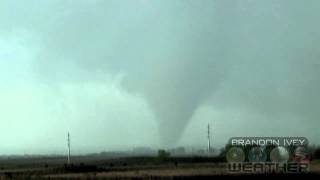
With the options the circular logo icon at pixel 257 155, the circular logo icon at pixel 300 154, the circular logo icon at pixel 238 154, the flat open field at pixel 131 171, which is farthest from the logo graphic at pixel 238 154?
the circular logo icon at pixel 300 154

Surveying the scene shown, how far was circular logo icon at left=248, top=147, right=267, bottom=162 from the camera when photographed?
285ft

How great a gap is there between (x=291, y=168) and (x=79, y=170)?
133 feet

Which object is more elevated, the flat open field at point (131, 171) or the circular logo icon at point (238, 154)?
the circular logo icon at point (238, 154)

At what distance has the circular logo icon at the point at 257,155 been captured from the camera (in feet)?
285

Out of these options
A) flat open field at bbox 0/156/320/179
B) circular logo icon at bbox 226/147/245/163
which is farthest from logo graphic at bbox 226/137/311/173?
flat open field at bbox 0/156/320/179

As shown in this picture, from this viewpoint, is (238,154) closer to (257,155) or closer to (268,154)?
(257,155)

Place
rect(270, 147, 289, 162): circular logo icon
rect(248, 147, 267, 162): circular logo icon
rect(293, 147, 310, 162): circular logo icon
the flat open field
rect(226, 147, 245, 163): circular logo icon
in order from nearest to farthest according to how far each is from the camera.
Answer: the flat open field < rect(293, 147, 310, 162): circular logo icon < rect(270, 147, 289, 162): circular logo icon < rect(248, 147, 267, 162): circular logo icon < rect(226, 147, 245, 163): circular logo icon

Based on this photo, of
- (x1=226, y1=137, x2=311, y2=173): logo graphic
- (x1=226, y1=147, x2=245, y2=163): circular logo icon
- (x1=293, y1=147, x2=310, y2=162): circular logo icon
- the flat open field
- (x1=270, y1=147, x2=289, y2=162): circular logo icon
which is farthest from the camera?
(x1=226, y1=147, x2=245, y2=163): circular logo icon

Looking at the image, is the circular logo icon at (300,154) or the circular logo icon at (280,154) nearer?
the circular logo icon at (300,154)

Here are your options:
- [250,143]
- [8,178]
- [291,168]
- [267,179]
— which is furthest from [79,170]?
[267,179]

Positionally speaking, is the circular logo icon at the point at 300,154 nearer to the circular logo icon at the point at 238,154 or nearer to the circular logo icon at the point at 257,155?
the circular logo icon at the point at 257,155

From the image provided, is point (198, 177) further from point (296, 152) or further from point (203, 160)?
point (203, 160)

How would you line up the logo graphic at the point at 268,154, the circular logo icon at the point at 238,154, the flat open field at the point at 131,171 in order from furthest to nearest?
the circular logo icon at the point at 238,154 < the logo graphic at the point at 268,154 < the flat open field at the point at 131,171

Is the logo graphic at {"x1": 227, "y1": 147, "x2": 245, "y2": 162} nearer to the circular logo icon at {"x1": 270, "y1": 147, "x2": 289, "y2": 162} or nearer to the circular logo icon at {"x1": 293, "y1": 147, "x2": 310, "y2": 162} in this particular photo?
the circular logo icon at {"x1": 270, "y1": 147, "x2": 289, "y2": 162}
